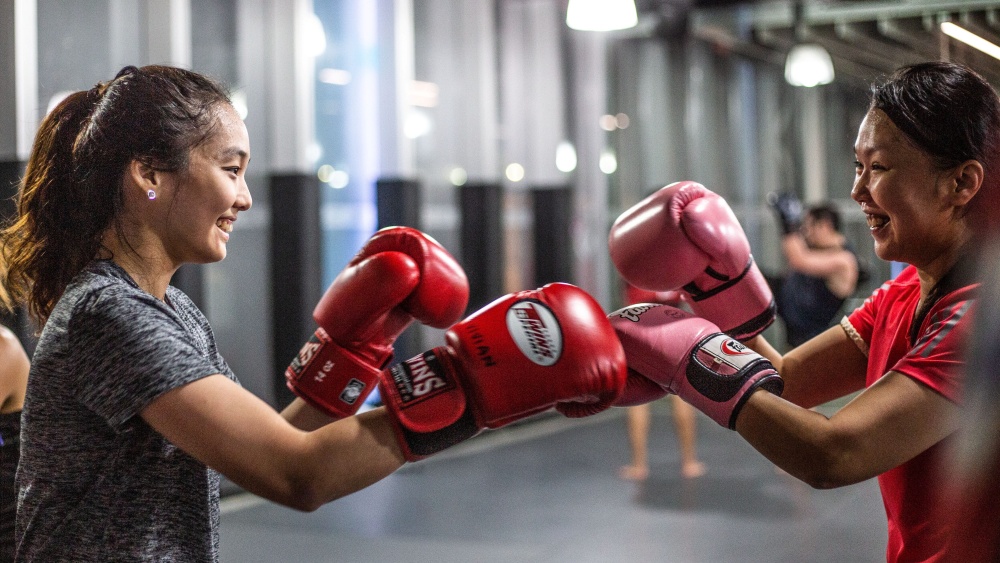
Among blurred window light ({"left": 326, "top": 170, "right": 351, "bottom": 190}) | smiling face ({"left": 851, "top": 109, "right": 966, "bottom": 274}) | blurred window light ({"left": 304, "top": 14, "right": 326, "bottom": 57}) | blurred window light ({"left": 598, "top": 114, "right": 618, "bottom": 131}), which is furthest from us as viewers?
blurred window light ({"left": 598, "top": 114, "right": 618, "bottom": 131})

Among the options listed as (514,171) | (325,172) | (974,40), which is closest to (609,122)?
(514,171)

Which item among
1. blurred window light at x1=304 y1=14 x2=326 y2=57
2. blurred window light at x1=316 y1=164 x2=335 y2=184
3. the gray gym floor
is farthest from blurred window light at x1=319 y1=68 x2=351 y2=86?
the gray gym floor

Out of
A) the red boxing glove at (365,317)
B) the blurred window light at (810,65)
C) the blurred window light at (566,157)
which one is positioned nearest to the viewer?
the red boxing glove at (365,317)

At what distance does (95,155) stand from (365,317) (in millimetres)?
461

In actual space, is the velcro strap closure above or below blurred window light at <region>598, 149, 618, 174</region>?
above

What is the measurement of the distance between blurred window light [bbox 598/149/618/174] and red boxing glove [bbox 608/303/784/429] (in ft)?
23.0

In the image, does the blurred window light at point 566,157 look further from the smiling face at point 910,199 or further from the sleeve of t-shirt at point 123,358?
the sleeve of t-shirt at point 123,358

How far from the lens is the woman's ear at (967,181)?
1.29 m

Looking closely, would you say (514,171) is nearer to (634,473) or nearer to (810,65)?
(810,65)

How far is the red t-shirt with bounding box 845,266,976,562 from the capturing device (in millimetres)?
1200

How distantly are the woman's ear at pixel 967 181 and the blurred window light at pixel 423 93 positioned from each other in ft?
18.4

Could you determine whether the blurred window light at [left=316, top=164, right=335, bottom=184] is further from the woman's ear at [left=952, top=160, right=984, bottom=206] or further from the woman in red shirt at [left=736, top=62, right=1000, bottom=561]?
the woman's ear at [left=952, top=160, right=984, bottom=206]

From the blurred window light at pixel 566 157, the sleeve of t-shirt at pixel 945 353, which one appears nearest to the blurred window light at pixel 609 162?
the blurred window light at pixel 566 157

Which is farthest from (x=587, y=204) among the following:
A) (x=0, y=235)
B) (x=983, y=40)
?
(x=0, y=235)
